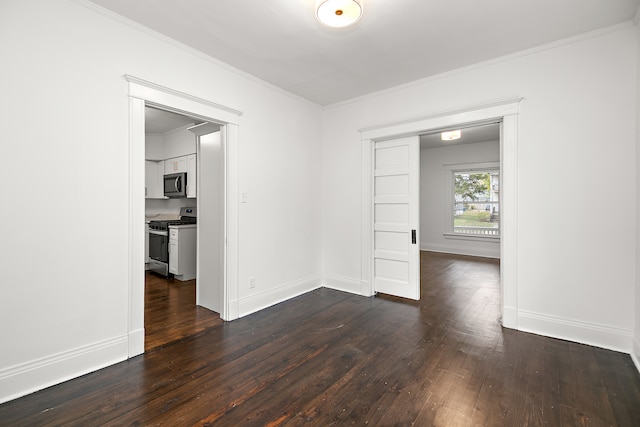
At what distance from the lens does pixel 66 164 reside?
7.27 ft

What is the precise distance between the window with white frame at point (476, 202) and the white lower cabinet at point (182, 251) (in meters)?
6.49

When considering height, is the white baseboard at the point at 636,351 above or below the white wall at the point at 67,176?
below

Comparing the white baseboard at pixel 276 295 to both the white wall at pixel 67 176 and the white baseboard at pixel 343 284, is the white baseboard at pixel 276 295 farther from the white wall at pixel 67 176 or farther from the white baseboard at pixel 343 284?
the white wall at pixel 67 176

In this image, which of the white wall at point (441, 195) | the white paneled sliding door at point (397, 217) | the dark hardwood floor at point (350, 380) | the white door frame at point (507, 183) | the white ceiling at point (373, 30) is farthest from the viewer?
the white wall at point (441, 195)

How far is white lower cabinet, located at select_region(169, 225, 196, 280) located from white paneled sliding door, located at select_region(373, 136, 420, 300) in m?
3.15

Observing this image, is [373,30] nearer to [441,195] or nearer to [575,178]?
[575,178]

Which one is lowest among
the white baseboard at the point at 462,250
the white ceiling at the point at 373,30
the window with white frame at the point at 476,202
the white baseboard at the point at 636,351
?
the white baseboard at the point at 636,351

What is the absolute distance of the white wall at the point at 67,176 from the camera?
200 cm

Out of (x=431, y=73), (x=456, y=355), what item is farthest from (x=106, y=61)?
(x=456, y=355)

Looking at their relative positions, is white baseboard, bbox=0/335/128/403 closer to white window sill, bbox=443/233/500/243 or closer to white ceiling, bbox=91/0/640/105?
white ceiling, bbox=91/0/640/105

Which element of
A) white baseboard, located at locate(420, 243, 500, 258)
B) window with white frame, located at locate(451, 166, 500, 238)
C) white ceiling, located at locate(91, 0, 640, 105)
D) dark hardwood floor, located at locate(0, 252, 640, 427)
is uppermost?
white ceiling, located at locate(91, 0, 640, 105)

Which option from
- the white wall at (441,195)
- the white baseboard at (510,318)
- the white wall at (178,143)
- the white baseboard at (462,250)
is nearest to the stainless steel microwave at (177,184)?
the white wall at (178,143)

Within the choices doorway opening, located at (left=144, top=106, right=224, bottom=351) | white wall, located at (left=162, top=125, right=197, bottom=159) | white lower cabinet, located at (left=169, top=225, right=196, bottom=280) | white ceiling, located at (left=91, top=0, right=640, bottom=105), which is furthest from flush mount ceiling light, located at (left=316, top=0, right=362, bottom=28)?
white wall, located at (left=162, top=125, right=197, bottom=159)

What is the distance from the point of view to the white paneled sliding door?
3979mm
